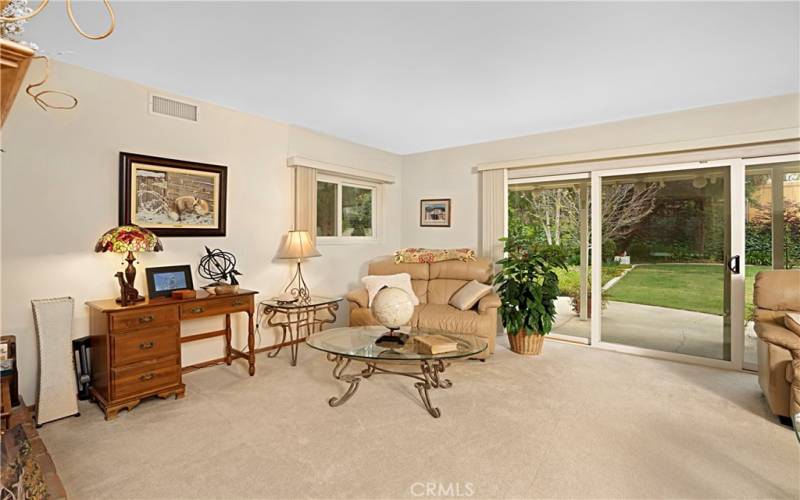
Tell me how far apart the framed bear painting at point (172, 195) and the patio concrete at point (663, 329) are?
396cm

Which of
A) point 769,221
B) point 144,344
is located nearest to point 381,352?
point 144,344

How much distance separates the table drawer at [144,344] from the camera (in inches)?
106

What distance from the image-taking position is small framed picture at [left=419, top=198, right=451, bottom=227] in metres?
5.43

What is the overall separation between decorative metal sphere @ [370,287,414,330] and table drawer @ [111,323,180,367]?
4.85ft

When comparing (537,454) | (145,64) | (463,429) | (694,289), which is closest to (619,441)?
(537,454)

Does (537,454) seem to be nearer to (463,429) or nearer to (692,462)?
(463,429)

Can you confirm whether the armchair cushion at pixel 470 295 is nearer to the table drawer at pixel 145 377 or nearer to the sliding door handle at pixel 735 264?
the sliding door handle at pixel 735 264

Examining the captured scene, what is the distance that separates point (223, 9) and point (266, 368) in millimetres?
2810

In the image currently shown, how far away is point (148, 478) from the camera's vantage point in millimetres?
2023

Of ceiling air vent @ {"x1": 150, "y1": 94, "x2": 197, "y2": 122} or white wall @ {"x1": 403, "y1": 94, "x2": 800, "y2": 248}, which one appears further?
white wall @ {"x1": 403, "y1": 94, "x2": 800, "y2": 248}

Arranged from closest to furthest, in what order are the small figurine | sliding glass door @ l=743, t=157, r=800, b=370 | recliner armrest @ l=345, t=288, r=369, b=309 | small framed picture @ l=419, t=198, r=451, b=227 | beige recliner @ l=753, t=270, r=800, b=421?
1. beige recliner @ l=753, t=270, r=800, b=421
2. the small figurine
3. sliding glass door @ l=743, t=157, r=800, b=370
4. recliner armrest @ l=345, t=288, r=369, b=309
5. small framed picture @ l=419, t=198, r=451, b=227

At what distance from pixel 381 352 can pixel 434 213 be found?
3078 millimetres

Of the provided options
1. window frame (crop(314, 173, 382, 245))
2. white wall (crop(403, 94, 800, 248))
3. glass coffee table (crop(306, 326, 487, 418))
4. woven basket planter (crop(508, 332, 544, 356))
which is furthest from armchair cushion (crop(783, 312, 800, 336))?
window frame (crop(314, 173, 382, 245))

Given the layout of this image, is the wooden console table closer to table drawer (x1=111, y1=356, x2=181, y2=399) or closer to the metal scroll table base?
table drawer (x1=111, y1=356, x2=181, y2=399)
